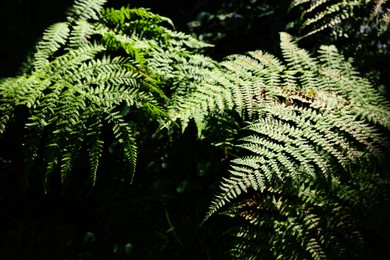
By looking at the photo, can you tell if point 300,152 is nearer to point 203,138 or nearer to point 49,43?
point 203,138

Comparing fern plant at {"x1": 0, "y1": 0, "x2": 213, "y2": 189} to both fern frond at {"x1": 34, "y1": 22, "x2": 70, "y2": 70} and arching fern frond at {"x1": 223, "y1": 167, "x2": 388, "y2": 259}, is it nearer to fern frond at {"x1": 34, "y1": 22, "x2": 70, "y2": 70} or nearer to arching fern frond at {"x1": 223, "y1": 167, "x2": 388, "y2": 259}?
fern frond at {"x1": 34, "y1": 22, "x2": 70, "y2": 70}

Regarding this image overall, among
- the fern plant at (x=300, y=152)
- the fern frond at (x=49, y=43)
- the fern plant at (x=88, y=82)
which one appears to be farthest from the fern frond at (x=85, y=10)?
the fern plant at (x=300, y=152)

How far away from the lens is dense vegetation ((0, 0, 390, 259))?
1.86 metres

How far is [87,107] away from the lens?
201cm

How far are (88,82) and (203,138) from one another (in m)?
0.85

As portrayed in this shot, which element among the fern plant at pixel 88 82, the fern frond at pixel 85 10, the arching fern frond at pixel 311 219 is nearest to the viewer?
the arching fern frond at pixel 311 219

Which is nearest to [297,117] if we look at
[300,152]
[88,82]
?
A: [300,152]

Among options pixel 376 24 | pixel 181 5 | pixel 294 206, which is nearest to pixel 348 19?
pixel 376 24

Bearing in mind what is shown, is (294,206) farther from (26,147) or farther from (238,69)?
(26,147)

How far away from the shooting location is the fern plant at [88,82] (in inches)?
75.4

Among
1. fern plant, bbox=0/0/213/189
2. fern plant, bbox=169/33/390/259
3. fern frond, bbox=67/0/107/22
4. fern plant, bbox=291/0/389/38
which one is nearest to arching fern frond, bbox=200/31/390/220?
fern plant, bbox=169/33/390/259

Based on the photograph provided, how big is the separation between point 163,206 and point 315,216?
1.24 meters

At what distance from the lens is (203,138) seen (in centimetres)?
229

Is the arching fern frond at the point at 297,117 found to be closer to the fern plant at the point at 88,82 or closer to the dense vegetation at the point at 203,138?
the dense vegetation at the point at 203,138
